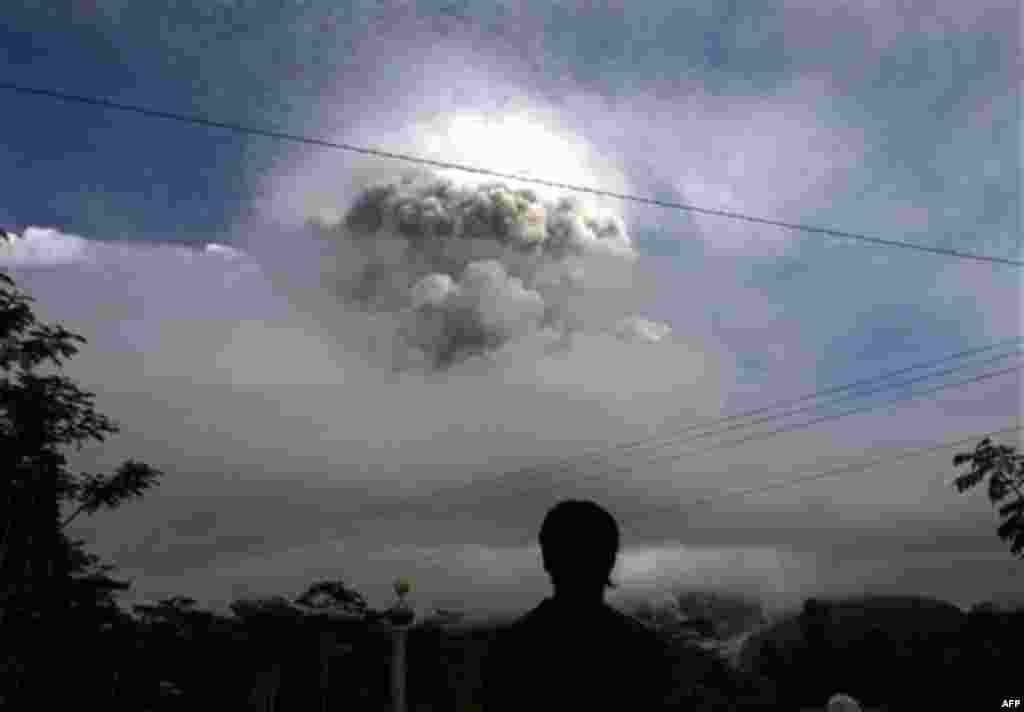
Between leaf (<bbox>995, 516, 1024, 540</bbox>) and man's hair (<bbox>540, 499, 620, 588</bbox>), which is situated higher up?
leaf (<bbox>995, 516, 1024, 540</bbox>)

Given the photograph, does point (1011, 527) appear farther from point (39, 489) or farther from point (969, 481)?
point (39, 489)

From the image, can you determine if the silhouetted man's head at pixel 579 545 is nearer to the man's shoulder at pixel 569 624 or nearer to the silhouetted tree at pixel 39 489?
the man's shoulder at pixel 569 624

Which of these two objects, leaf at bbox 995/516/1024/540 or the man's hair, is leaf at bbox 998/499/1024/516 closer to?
leaf at bbox 995/516/1024/540

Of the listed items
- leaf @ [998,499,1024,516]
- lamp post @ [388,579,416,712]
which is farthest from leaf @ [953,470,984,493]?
lamp post @ [388,579,416,712]

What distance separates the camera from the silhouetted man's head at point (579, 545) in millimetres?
2447

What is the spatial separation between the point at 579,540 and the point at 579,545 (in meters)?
0.02

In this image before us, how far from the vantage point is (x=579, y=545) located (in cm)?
246

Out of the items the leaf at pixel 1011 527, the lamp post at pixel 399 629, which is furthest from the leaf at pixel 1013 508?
the lamp post at pixel 399 629

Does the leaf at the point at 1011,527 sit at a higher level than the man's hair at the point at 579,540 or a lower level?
higher

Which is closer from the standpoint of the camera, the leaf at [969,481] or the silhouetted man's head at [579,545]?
the silhouetted man's head at [579,545]

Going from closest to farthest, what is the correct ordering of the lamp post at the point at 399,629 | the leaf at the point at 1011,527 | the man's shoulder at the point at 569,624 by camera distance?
the man's shoulder at the point at 569,624, the leaf at the point at 1011,527, the lamp post at the point at 399,629

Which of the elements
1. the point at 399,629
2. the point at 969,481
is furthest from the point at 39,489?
the point at 969,481

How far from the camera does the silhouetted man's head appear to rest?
2447 millimetres

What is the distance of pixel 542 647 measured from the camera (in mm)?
2373
